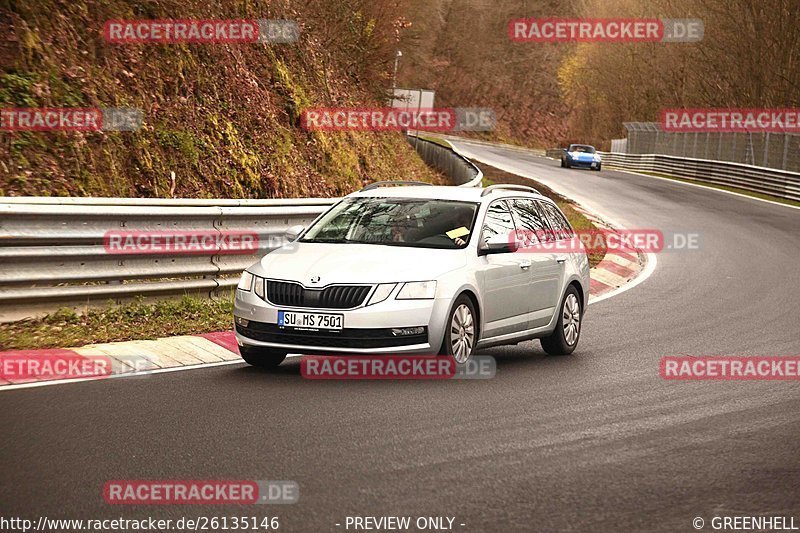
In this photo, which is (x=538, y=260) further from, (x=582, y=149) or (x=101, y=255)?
(x=582, y=149)

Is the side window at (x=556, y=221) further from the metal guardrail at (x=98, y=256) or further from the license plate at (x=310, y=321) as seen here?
the license plate at (x=310, y=321)

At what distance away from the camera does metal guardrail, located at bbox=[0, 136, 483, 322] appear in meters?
10.5

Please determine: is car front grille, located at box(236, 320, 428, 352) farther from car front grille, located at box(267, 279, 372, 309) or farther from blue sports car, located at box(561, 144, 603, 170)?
blue sports car, located at box(561, 144, 603, 170)

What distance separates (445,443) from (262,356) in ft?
10.5

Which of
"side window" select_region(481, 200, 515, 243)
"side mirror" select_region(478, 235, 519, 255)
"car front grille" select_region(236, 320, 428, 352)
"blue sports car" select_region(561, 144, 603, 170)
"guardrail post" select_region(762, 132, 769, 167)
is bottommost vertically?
"blue sports car" select_region(561, 144, 603, 170)

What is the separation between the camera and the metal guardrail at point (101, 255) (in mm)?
10547

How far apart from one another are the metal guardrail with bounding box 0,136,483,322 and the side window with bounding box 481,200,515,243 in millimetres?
3211

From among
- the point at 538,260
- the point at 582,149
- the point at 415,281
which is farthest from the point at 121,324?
the point at 582,149

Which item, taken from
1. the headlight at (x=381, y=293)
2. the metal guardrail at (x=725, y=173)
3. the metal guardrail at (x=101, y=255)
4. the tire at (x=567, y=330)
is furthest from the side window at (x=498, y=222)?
the metal guardrail at (x=725, y=173)

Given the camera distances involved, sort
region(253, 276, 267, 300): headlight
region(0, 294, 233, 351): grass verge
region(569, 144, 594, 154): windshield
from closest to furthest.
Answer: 1. region(253, 276, 267, 300): headlight
2. region(0, 294, 233, 351): grass verge
3. region(569, 144, 594, 154): windshield

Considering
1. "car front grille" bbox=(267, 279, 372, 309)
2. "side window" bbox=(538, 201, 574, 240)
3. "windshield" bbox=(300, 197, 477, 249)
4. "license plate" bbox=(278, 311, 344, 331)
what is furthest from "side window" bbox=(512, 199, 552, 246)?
"license plate" bbox=(278, 311, 344, 331)

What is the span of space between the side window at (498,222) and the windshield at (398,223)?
19cm

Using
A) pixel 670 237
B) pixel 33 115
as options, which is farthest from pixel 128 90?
pixel 670 237

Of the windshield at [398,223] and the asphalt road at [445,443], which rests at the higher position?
the windshield at [398,223]
